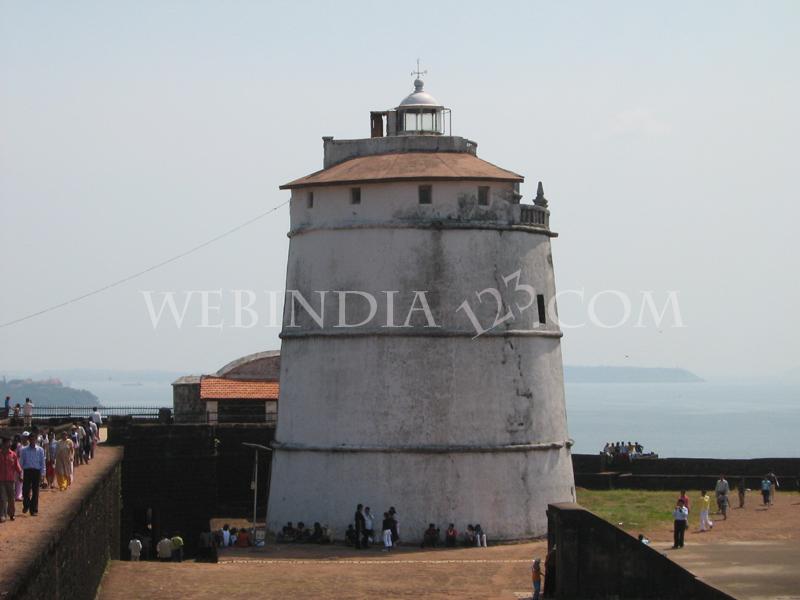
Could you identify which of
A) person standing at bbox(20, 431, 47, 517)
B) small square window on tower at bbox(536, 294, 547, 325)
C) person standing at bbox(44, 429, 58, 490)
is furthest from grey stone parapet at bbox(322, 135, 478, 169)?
person standing at bbox(20, 431, 47, 517)

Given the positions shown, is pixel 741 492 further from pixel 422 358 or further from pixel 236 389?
pixel 236 389

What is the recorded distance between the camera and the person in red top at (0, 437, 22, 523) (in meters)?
18.0

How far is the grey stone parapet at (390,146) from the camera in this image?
34438 millimetres

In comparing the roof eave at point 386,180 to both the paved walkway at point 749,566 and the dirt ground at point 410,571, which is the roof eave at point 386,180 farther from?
the paved walkway at point 749,566

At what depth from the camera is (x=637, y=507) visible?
36094 millimetres

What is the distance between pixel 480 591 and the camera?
26.1 meters

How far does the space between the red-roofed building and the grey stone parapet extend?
21.2 feet

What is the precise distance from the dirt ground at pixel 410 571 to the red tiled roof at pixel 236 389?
8.65 m

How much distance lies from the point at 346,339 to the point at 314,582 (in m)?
7.55

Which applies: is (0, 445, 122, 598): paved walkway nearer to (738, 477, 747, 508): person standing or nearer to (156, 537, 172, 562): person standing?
(156, 537, 172, 562): person standing

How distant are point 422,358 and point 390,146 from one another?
5.21m

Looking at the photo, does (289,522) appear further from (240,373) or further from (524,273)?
(240,373)

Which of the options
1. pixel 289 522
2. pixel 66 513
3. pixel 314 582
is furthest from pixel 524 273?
pixel 66 513

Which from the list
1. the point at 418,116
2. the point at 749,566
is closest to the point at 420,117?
the point at 418,116
